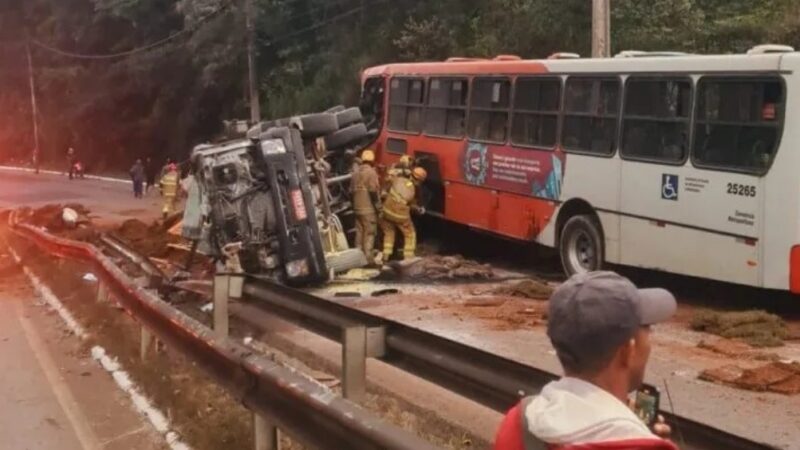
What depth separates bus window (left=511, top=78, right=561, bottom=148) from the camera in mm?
14586

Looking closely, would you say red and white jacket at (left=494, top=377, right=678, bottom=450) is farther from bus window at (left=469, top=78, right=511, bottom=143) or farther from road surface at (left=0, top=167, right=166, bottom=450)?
bus window at (left=469, top=78, right=511, bottom=143)

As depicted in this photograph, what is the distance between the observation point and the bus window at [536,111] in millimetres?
14586

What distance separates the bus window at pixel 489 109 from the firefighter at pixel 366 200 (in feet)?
5.31

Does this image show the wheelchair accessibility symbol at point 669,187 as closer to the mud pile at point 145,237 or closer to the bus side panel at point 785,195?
the bus side panel at point 785,195

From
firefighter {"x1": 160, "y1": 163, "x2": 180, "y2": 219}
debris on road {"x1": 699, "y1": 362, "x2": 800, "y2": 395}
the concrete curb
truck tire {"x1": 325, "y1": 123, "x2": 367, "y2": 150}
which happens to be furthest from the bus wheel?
firefighter {"x1": 160, "y1": 163, "x2": 180, "y2": 219}

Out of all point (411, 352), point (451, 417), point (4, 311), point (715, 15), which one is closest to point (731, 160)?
point (451, 417)

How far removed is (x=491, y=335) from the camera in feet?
35.3

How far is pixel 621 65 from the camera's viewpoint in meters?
13.2

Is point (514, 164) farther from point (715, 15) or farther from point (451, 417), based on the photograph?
point (715, 15)

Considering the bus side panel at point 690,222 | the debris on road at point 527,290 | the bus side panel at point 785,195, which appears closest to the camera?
the bus side panel at point 785,195

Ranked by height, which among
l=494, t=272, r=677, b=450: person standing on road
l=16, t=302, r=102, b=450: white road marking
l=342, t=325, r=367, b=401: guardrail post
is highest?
l=494, t=272, r=677, b=450: person standing on road

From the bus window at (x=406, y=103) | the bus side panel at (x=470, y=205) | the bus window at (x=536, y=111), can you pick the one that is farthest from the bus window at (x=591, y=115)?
the bus window at (x=406, y=103)

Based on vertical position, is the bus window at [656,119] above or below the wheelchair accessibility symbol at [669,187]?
above

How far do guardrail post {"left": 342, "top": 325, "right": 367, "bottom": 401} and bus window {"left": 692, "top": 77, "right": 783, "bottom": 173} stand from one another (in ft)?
20.4
